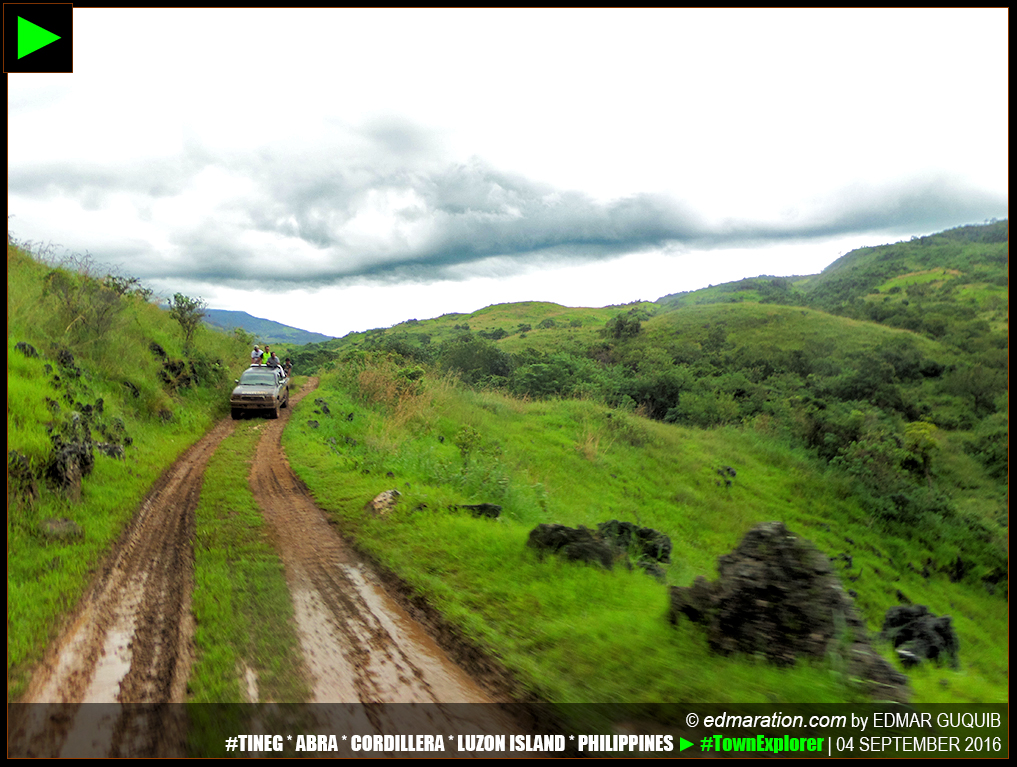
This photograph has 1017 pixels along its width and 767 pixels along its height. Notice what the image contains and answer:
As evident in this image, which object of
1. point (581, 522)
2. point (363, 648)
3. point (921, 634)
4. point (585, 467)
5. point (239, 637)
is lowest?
point (585, 467)

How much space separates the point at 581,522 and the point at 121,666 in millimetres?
8846

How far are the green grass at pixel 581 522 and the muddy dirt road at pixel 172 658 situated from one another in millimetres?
483

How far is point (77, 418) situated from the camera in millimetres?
8141

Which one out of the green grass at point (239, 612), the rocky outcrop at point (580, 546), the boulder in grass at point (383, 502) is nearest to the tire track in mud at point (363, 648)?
the green grass at point (239, 612)

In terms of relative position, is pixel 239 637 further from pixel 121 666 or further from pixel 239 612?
pixel 121 666

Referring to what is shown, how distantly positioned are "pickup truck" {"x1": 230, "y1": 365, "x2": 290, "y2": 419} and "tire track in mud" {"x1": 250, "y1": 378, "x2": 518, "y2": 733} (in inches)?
408

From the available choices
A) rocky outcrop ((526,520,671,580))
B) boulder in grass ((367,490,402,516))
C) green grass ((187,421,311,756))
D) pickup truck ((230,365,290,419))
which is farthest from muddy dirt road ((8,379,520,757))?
pickup truck ((230,365,290,419))

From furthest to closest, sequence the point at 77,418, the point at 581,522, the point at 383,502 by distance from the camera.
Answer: the point at 581,522, the point at 77,418, the point at 383,502

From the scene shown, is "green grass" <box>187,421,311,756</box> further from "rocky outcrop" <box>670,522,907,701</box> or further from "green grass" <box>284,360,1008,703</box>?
"rocky outcrop" <box>670,522,907,701</box>

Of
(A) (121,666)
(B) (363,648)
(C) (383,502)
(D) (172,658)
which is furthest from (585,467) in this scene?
(A) (121,666)

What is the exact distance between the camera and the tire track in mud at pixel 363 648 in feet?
11.4

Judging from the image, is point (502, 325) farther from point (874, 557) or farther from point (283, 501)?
point (283, 501)

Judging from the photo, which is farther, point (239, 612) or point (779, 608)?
point (239, 612)

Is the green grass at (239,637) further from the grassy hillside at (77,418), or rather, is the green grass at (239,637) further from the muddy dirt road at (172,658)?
the grassy hillside at (77,418)
